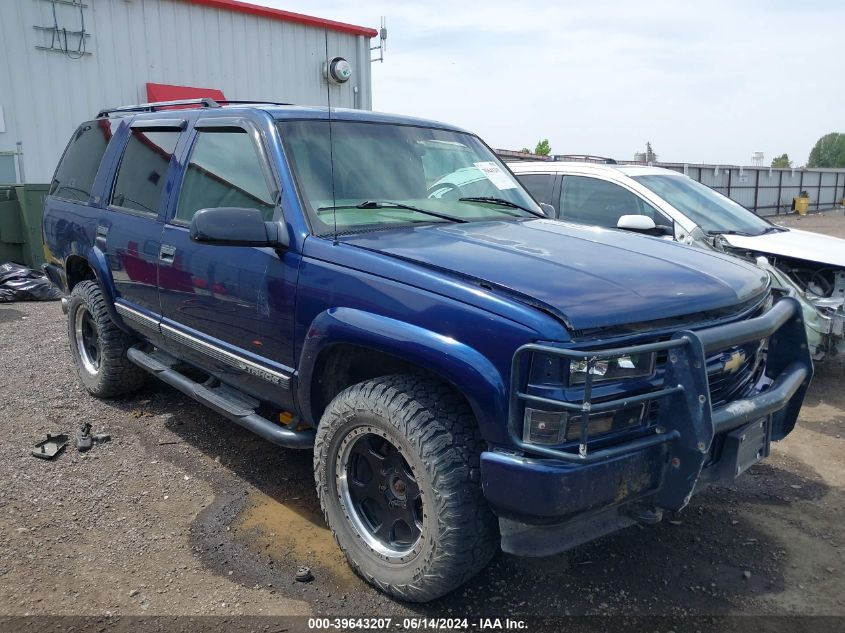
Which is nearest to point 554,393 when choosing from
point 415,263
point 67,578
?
point 415,263

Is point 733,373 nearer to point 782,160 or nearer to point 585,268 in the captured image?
point 585,268

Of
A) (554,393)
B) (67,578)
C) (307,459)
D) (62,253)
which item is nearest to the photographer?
(554,393)

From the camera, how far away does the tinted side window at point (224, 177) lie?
11.3 ft

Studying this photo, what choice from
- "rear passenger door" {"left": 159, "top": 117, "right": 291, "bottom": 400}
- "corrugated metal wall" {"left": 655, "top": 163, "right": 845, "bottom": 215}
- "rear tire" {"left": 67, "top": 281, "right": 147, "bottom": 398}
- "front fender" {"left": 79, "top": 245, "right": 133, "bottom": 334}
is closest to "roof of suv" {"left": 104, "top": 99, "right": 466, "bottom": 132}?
"rear passenger door" {"left": 159, "top": 117, "right": 291, "bottom": 400}

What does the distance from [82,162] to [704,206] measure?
533cm

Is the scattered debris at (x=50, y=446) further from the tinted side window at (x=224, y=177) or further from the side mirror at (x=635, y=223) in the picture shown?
the side mirror at (x=635, y=223)

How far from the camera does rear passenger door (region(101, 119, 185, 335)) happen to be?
13.5ft

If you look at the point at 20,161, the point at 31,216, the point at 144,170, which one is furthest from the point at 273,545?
the point at 20,161

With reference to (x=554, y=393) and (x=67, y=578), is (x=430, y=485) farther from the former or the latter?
(x=67, y=578)

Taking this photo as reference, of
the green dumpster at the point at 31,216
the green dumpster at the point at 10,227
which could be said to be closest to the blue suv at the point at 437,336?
the green dumpster at the point at 31,216

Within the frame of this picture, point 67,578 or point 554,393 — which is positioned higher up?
point 554,393

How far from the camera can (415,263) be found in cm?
271

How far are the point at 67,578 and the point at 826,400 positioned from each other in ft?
17.6

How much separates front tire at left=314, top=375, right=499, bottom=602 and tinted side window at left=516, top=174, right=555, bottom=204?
14.6 ft
